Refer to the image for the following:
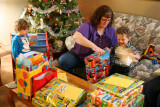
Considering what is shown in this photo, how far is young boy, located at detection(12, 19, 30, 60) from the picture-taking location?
2.20 metres

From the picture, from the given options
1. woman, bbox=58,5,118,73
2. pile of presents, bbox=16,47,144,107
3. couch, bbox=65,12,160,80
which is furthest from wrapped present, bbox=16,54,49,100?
couch, bbox=65,12,160,80

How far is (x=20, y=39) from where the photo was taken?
226cm

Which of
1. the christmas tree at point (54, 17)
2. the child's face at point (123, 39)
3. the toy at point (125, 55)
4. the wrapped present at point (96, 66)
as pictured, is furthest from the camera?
the christmas tree at point (54, 17)

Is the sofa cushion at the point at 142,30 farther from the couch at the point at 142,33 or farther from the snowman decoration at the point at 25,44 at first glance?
the snowman decoration at the point at 25,44

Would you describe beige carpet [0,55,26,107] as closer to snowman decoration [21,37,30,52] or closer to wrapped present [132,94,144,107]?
snowman decoration [21,37,30,52]

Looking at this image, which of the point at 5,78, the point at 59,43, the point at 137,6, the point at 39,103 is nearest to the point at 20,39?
the point at 5,78

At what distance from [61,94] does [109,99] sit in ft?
1.17

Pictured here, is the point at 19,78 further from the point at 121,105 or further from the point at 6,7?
the point at 6,7

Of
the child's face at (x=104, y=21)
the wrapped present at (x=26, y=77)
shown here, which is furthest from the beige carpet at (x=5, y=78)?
the child's face at (x=104, y=21)

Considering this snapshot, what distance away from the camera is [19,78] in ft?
4.53

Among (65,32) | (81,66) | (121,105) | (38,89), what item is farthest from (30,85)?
(65,32)

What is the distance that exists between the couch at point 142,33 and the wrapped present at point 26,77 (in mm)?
1164

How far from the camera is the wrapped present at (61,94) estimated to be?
1.20 meters

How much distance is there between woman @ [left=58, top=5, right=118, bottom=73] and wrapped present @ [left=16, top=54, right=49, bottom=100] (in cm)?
66
